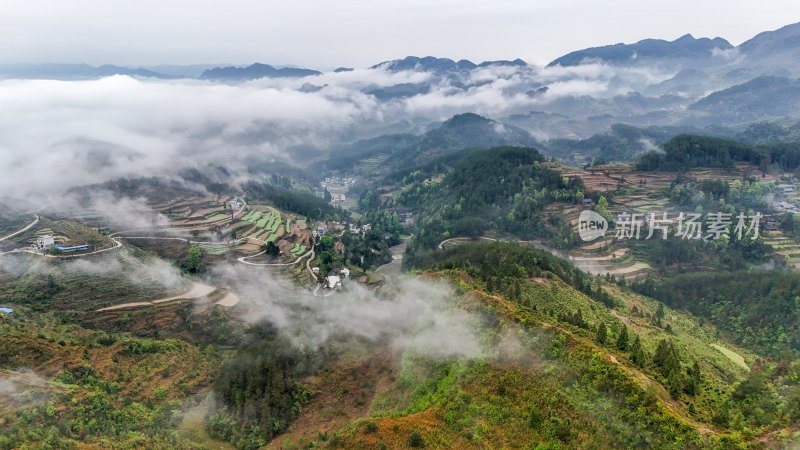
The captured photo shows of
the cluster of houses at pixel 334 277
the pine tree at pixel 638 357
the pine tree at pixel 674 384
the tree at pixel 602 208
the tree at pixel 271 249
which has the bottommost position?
the cluster of houses at pixel 334 277

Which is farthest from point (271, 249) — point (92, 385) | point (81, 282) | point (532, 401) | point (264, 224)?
point (532, 401)

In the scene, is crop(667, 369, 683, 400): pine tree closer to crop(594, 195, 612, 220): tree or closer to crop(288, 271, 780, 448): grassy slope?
crop(288, 271, 780, 448): grassy slope

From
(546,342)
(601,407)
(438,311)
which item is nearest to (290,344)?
(438,311)

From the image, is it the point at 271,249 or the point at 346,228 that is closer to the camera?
the point at 271,249

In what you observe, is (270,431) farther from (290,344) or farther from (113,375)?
(113,375)

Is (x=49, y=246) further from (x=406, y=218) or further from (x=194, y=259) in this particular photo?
(x=406, y=218)

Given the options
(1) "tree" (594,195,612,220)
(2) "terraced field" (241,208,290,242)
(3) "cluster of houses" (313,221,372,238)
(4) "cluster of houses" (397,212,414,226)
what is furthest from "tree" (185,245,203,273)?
(1) "tree" (594,195,612,220)

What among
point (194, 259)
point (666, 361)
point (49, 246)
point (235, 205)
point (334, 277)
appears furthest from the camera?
point (235, 205)

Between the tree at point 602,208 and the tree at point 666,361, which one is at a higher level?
the tree at point 666,361

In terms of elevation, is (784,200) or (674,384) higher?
(784,200)

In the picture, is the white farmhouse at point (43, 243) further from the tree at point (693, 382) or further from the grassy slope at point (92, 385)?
the tree at point (693, 382)

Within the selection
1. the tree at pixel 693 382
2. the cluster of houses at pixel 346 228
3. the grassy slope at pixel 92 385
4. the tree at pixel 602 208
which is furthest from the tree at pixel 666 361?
the cluster of houses at pixel 346 228
